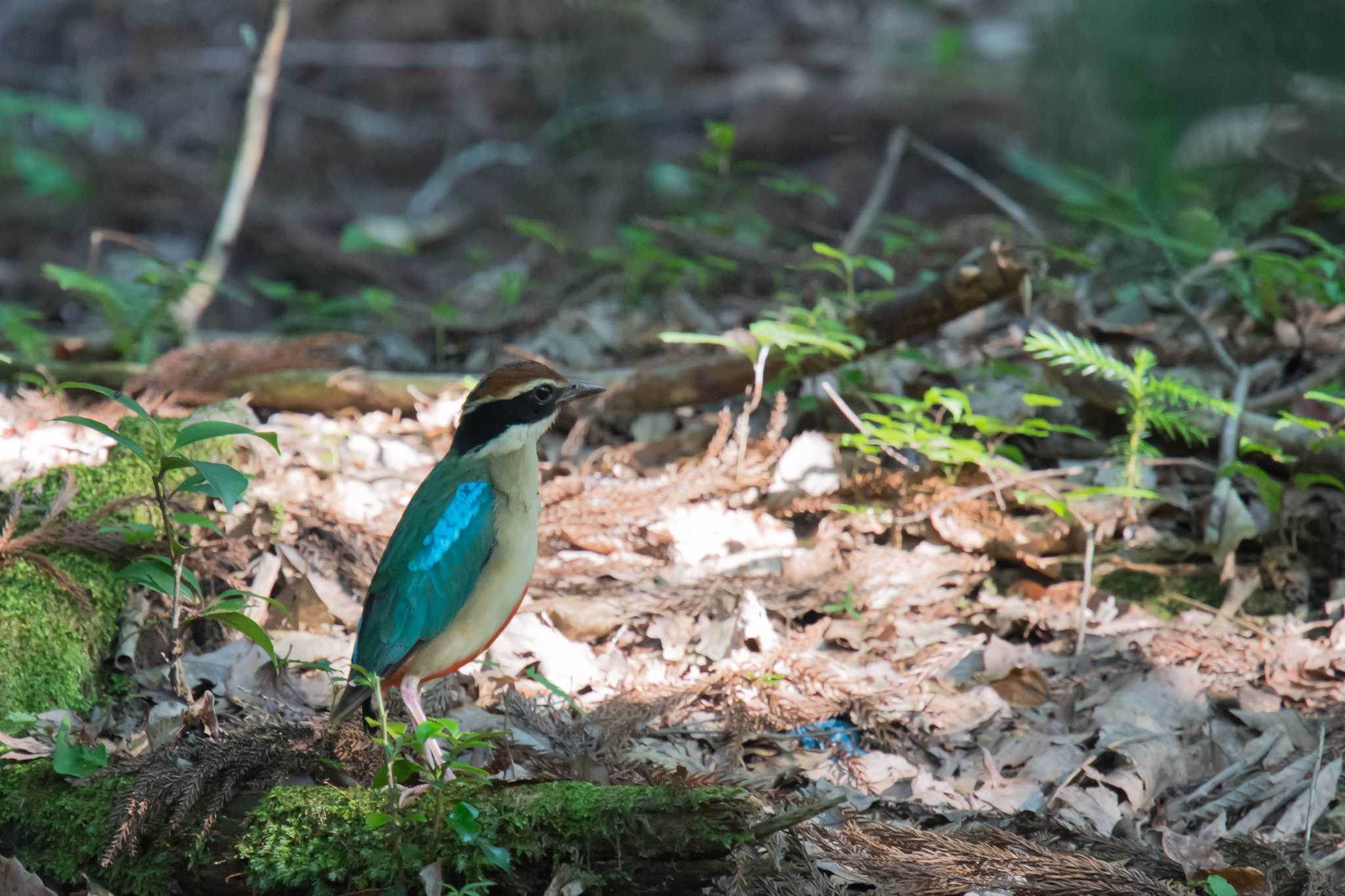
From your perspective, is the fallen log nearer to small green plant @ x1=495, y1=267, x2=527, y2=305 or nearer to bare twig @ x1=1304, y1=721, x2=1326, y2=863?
small green plant @ x1=495, y1=267, x2=527, y2=305

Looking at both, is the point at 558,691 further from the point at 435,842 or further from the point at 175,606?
the point at 175,606

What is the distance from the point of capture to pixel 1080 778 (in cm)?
371

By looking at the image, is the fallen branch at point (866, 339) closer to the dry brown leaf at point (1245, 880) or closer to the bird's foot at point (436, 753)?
the bird's foot at point (436, 753)

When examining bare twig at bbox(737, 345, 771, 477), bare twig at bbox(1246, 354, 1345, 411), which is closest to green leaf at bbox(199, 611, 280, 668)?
bare twig at bbox(737, 345, 771, 477)

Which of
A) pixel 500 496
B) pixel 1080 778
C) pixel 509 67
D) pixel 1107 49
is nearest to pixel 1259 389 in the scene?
pixel 1080 778

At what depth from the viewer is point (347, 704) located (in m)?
3.19

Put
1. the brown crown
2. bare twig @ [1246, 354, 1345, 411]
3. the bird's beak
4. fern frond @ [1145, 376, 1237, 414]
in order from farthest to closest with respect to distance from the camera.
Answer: bare twig @ [1246, 354, 1345, 411], fern frond @ [1145, 376, 1237, 414], the bird's beak, the brown crown

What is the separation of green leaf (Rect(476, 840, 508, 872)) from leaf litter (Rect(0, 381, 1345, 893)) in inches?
18.1

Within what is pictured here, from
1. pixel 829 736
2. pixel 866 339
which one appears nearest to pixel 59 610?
pixel 829 736

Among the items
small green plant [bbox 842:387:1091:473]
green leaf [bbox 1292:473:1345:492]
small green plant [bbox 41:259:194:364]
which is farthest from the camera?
small green plant [bbox 41:259:194:364]

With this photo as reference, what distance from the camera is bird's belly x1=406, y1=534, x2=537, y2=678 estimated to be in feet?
11.6

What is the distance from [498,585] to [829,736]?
1199 millimetres

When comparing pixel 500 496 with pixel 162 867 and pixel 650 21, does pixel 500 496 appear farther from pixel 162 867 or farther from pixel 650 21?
pixel 650 21

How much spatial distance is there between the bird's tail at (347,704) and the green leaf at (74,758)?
21.5 inches
